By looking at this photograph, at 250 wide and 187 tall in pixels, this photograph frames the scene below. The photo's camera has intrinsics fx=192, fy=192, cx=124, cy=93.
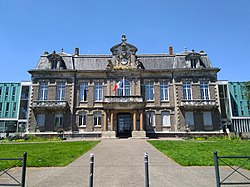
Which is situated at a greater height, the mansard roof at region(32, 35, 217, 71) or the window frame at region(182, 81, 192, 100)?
the mansard roof at region(32, 35, 217, 71)

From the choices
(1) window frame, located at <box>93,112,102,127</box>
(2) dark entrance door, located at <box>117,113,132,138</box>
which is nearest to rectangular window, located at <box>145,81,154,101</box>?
(2) dark entrance door, located at <box>117,113,132,138</box>

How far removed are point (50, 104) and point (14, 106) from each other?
1649cm

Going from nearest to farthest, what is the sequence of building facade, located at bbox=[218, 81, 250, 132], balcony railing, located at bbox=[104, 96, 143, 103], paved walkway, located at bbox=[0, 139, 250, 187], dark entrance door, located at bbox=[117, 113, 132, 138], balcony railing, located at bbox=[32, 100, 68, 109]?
paved walkway, located at bbox=[0, 139, 250, 187] → balcony railing, located at bbox=[104, 96, 143, 103] → balcony railing, located at bbox=[32, 100, 68, 109] → dark entrance door, located at bbox=[117, 113, 132, 138] → building facade, located at bbox=[218, 81, 250, 132]

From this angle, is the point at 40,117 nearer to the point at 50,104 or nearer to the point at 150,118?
the point at 50,104

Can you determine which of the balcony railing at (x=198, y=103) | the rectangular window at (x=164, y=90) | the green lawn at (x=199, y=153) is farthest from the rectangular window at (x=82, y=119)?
the green lawn at (x=199, y=153)

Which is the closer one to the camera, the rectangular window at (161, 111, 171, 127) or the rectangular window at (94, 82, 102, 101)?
the rectangular window at (161, 111, 171, 127)

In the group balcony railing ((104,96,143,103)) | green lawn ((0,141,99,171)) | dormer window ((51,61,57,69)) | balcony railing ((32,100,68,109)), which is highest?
dormer window ((51,61,57,69))

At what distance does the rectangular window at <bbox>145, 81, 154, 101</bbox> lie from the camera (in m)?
28.6

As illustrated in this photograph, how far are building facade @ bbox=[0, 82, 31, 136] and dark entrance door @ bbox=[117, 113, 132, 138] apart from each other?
1941 centimetres

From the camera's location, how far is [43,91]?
28484 mm

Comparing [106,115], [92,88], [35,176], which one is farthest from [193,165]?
[92,88]

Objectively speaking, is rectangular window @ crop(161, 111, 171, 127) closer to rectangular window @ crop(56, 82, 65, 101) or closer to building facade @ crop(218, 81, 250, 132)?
building facade @ crop(218, 81, 250, 132)

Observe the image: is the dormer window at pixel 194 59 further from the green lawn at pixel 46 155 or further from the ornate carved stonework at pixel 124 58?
the green lawn at pixel 46 155

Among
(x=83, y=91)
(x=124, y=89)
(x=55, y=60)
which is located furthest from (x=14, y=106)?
(x=124, y=89)
